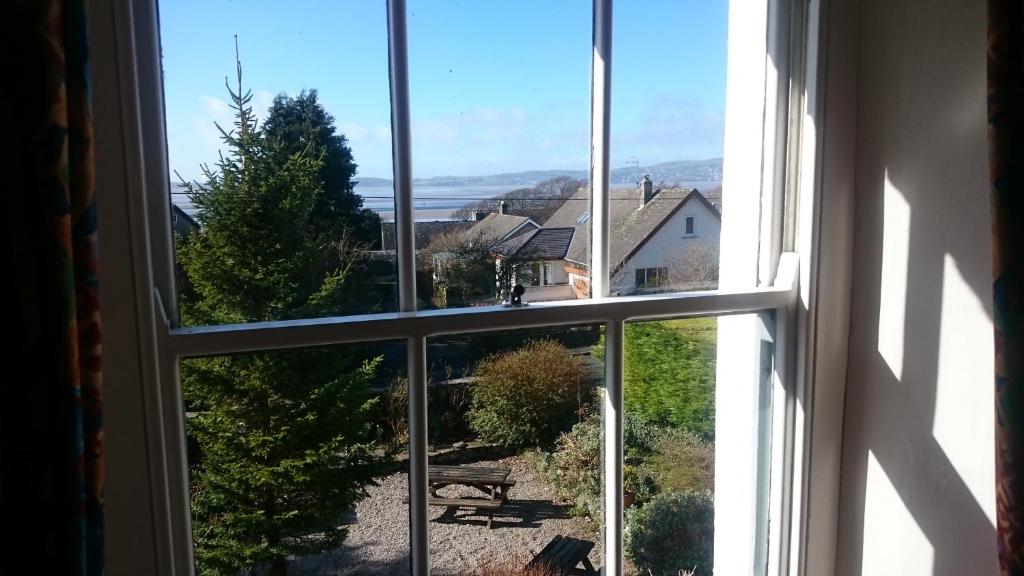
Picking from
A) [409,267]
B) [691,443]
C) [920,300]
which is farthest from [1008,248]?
[409,267]

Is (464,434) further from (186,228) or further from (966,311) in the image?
(966,311)

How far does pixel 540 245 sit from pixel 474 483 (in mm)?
499

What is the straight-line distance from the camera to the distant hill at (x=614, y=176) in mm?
1355

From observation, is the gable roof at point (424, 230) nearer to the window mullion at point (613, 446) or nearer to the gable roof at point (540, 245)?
the gable roof at point (540, 245)

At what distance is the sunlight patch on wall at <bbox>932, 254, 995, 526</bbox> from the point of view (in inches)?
49.8

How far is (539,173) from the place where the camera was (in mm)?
1426

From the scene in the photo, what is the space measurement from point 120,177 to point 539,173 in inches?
29.3

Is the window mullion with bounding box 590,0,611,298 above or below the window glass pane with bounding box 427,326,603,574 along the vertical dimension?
above

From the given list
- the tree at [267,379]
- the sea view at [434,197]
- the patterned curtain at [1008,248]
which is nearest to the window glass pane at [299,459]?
the tree at [267,379]

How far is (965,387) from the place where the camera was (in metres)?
1.30

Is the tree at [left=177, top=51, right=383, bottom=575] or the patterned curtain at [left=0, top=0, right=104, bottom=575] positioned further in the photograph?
the tree at [left=177, top=51, right=383, bottom=575]

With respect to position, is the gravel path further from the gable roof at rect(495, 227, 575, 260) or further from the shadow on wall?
the shadow on wall

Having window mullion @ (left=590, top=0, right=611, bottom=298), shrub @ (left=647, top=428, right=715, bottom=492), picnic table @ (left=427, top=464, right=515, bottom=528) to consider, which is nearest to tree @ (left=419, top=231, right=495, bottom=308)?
window mullion @ (left=590, top=0, right=611, bottom=298)

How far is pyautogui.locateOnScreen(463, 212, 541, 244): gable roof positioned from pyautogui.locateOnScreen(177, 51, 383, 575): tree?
0.26m
